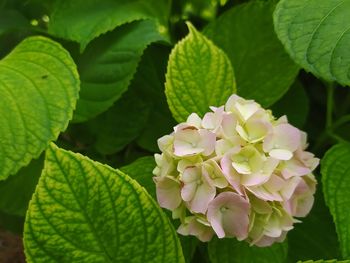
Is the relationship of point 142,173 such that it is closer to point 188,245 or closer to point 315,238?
point 188,245

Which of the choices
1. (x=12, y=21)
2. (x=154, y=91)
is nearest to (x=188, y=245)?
(x=154, y=91)

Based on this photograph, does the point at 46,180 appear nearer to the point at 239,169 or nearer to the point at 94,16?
the point at 239,169

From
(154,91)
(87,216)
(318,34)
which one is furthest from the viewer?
(154,91)

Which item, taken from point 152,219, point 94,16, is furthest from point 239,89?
point 152,219

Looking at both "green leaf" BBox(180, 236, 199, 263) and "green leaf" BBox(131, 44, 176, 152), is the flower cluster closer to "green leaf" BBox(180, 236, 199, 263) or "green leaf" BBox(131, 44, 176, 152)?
"green leaf" BBox(180, 236, 199, 263)

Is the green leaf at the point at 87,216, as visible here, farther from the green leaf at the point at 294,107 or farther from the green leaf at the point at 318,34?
the green leaf at the point at 294,107

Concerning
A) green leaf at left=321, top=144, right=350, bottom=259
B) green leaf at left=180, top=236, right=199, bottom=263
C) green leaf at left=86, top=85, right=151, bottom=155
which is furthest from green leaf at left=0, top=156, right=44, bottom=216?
green leaf at left=321, top=144, right=350, bottom=259
